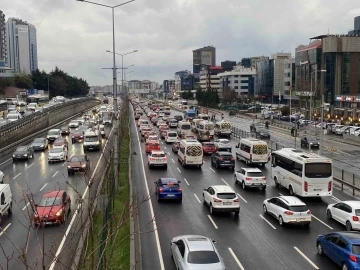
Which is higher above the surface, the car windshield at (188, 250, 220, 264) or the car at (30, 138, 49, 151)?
the car windshield at (188, 250, 220, 264)

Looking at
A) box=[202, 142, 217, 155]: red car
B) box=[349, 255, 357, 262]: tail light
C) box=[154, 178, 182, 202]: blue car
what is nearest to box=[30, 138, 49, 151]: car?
box=[202, 142, 217, 155]: red car

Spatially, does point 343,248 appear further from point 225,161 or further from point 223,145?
point 223,145

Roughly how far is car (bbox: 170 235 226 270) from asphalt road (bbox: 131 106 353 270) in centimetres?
132

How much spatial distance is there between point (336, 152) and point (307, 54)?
69095 mm

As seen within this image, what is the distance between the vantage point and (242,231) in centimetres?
2095

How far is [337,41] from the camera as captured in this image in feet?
335

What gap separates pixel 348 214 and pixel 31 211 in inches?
601

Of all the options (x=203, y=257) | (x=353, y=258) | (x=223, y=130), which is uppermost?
(x=223, y=130)

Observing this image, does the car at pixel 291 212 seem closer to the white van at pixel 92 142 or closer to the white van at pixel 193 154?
the white van at pixel 193 154

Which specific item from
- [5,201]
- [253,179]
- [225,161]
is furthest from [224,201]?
[225,161]

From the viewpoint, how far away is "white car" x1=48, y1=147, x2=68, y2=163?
136 feet

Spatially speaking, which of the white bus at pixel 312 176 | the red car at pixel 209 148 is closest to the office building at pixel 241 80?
the red car at pixel 209 148

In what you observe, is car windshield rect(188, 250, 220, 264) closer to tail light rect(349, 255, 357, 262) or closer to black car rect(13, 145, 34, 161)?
tail light rect(349, 255, 357, 262)

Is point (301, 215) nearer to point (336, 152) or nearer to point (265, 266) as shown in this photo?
point (265, 266)
